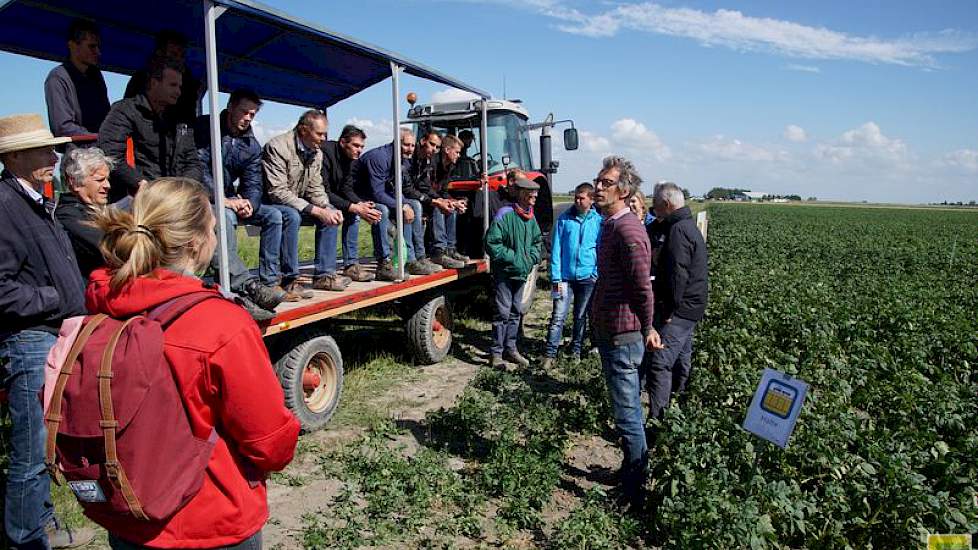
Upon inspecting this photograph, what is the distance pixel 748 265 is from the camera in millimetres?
14188

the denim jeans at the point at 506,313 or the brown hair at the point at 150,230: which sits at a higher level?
the brown hair at the point at 150,230

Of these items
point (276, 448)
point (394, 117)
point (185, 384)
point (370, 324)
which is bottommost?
point (370, 324)

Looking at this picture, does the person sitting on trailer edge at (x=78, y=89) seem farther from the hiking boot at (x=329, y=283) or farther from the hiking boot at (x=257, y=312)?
the hiking boot at (x=329, y=283)

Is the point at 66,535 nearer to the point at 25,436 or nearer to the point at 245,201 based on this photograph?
the point at 25,436

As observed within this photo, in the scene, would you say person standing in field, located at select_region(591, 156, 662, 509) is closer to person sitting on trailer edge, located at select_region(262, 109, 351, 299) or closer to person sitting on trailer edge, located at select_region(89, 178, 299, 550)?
person sitting on trailer edge, located at select_region(262, 109, 351, 299)

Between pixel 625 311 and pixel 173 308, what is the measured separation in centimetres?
289

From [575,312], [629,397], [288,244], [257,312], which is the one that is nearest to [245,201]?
[288,244]

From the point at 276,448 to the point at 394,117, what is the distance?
4.39 m

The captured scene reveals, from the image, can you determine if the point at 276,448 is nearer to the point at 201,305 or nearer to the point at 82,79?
the point at 201,305

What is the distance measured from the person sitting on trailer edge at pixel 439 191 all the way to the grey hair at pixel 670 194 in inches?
110

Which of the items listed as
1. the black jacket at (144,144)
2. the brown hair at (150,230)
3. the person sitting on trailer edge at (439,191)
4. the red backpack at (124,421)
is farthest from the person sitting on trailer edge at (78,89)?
the person sitting on trailer edge at (439,191)

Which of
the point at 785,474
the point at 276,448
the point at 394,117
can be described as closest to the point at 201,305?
the point at 276,448

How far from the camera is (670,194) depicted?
512 centimetres

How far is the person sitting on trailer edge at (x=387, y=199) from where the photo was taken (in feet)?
21.3
